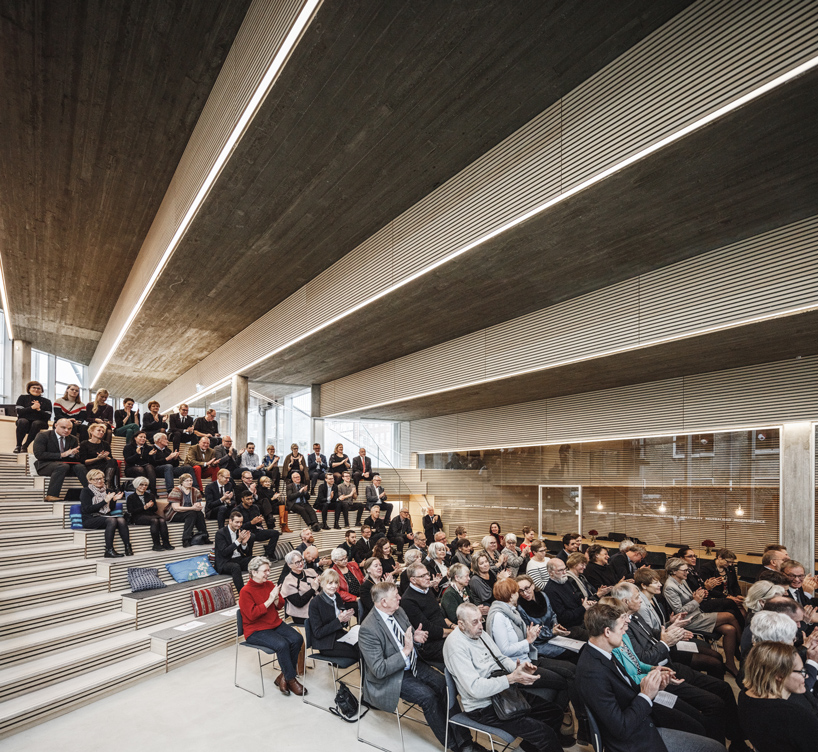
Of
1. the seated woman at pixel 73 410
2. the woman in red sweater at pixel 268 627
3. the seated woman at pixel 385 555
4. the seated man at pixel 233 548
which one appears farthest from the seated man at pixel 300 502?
the woman in red sweater at pixel 268 627

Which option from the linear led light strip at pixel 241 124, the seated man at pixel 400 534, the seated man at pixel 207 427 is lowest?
the seated man at pixel 400 534

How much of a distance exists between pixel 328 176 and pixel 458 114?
72.9 inches

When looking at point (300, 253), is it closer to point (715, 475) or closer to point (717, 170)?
point (717, 170)

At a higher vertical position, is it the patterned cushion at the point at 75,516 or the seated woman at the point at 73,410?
the seated woman at the point at 73,410

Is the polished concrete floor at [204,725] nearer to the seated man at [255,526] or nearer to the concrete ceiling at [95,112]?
the seated man at [255,526]

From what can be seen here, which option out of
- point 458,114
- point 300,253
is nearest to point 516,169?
point 458,114

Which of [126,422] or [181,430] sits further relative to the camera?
[181,430]

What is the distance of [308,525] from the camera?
1009cm

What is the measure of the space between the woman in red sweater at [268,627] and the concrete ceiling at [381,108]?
14.9 feet

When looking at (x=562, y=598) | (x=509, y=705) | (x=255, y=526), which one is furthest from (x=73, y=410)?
(x=509, y=705)

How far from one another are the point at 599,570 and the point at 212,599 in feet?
16.4

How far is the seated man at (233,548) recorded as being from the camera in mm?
6898

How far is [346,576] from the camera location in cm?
625

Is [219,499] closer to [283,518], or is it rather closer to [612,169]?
[283,518]
